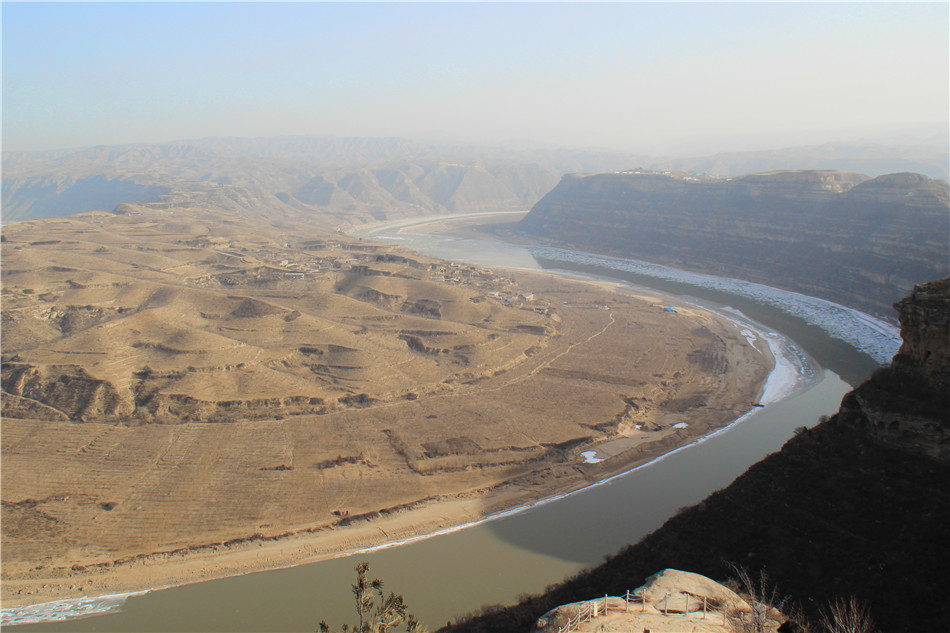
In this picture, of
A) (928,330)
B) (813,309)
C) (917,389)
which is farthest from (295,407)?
(813,309)

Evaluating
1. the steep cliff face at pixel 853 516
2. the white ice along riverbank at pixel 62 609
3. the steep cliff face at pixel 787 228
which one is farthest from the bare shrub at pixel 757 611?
the steep cliff face at pixel 787 228

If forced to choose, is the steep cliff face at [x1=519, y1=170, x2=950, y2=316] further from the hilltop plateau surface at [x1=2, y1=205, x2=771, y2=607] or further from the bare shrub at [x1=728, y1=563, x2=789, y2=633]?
the bare shrub at [x1=728, y1=563, x2=789, y2=633]

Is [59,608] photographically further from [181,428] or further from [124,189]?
[124,189]

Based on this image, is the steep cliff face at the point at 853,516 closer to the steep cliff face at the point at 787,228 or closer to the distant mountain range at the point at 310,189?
the steep cliff face at the point at 787,228

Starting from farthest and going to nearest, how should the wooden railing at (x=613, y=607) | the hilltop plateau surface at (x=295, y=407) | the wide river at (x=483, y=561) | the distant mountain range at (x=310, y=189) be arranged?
the distant mountain range at (x=310, y=189)
the hilltop plateau surface at (x=295, y=407)
the wide river at (x=483, y=561)
the wooden railing at (x=613, y=607)

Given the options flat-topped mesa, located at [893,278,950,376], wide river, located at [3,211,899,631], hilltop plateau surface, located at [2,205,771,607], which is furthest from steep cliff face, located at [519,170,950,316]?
flat-topped mesa, located at [893,278,950,376]

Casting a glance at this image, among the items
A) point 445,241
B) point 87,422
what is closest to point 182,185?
point 445,241

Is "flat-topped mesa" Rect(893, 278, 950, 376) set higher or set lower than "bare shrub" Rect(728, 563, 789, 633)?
higher
